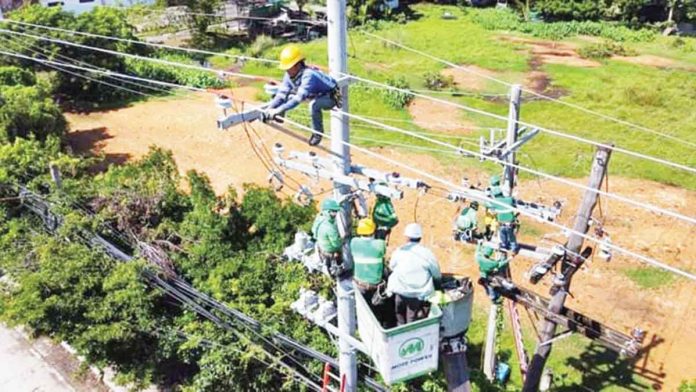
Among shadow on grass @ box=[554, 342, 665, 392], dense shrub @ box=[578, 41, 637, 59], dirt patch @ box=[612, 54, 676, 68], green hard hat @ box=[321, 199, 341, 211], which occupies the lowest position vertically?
shadow on grass @ box=[554, 342, 665, 392]

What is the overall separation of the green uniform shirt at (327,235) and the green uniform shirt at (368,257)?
19 cm

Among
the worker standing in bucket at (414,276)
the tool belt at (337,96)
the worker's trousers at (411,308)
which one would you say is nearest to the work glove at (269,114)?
the tool belt at (337,96)

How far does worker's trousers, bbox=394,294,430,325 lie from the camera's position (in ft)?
23.3

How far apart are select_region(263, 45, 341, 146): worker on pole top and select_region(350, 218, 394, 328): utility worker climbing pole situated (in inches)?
48.6

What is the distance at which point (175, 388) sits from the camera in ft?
40.1

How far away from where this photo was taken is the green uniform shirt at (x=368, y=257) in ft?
23.1

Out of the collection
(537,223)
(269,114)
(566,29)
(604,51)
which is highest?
(269,114)

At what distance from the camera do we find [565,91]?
28.0 m

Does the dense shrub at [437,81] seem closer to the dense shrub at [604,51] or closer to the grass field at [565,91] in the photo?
the grass field at [565,91]

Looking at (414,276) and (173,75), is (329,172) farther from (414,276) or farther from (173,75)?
(173,75)

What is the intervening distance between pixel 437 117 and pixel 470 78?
540 centimetres

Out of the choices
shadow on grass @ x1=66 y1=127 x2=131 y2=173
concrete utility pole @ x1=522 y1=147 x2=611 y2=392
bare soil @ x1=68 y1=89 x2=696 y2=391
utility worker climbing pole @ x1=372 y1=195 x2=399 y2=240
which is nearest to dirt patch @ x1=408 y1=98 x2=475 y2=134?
bare soil @ x1=68 y1=89 x2=696 y2=391

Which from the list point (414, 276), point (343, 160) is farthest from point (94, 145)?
point (414, 276)

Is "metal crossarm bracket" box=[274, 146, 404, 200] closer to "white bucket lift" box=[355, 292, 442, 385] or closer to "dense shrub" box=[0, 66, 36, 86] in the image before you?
"white bucket lift" box=[355, 292, 442, 385]
